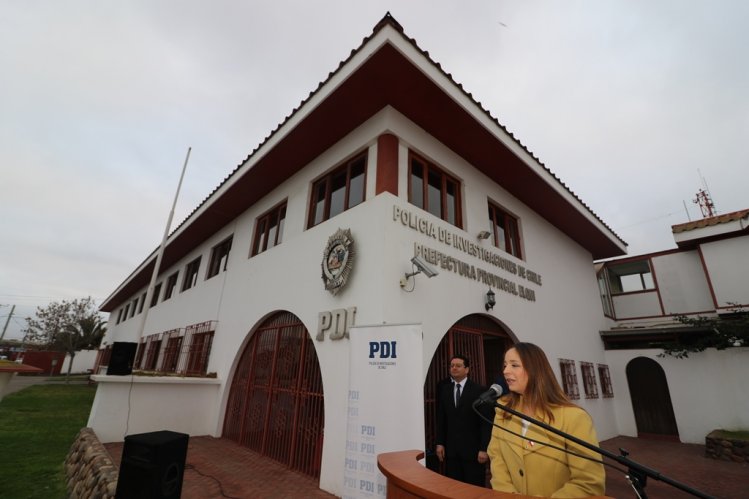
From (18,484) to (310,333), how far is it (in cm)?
474

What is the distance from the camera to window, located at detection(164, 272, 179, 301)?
15.4 m

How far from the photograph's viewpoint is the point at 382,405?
393 cm

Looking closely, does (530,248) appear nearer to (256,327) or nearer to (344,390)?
(344,390)

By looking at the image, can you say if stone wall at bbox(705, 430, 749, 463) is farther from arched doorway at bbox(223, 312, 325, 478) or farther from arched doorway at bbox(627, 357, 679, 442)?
arched doorway at bbox(223, 312, 325, 478)

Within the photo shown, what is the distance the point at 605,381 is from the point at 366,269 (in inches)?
410

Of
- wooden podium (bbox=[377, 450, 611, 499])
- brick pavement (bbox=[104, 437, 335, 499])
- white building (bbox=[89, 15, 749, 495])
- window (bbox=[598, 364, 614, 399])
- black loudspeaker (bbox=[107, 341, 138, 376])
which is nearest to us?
wooden podium (bbox=[377, 450, 611, 499])

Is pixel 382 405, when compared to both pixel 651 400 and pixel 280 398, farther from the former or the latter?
pixel 651 400

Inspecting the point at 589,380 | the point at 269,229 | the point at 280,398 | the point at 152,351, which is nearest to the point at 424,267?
the point at 280,398

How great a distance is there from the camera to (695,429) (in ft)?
31.6

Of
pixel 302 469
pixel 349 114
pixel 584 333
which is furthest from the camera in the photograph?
pixel 584 333

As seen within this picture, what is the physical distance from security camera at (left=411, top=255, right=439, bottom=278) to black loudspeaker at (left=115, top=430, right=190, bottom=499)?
11.8 ft

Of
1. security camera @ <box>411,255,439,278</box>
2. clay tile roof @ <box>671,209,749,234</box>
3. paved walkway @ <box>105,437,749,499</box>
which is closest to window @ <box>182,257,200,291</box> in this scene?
paved walkway @ <box>105,437,749,499</box>

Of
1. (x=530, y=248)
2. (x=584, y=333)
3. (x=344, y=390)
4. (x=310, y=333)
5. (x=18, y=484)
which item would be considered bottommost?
(x=18, y=484)

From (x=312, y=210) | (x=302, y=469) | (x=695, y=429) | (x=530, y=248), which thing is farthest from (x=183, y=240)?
(x=695, y=429)
